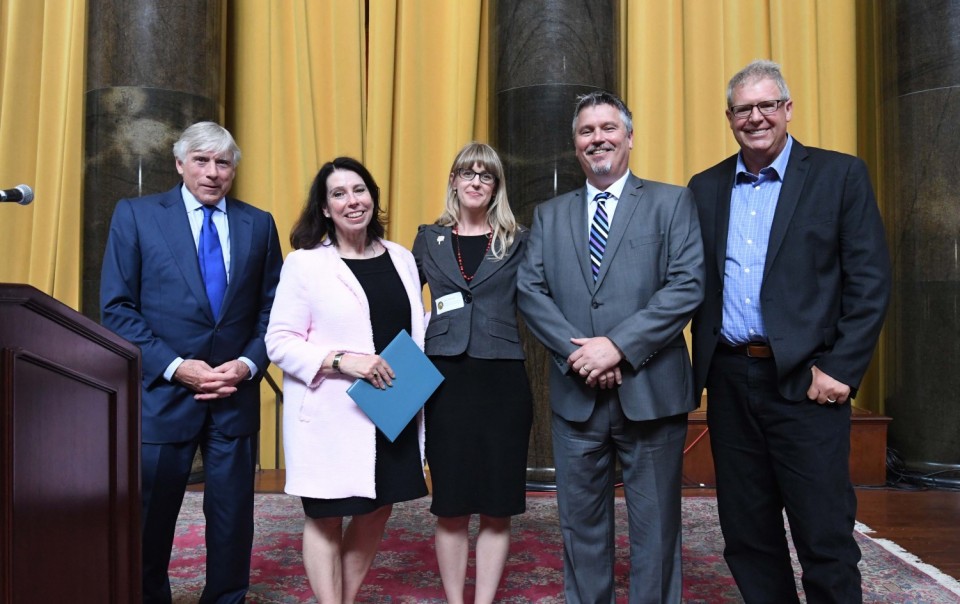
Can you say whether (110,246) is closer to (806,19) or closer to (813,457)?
(813,457)

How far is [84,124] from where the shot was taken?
4766mm

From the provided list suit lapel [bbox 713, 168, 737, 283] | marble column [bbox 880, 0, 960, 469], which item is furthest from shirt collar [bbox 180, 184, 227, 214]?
marble column [bbox 880, 0, 960, 469]

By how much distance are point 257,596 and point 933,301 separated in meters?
4.04

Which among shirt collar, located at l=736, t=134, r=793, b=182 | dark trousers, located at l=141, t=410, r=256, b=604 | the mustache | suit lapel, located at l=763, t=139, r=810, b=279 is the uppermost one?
the mustache

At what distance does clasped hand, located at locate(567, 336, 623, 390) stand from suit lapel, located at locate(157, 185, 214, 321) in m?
1.21

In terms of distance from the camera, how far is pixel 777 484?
2447 millimetres

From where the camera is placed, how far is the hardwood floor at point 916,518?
3.58 meters

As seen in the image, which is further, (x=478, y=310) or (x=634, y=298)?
(x=478, y=310)

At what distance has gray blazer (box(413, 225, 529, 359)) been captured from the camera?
2.62 meters

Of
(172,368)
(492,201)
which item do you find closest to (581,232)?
(492,201)

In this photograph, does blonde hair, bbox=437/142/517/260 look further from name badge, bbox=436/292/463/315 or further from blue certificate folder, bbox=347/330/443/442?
blue certificate folder, bbox=347/330/443/442

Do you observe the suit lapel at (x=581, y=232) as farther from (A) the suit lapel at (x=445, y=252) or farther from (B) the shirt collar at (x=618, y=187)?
(A) the suit lapel at (x=445, y=252)

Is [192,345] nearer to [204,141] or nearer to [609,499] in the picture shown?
[204,141]

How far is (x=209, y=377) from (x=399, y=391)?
0.62m
